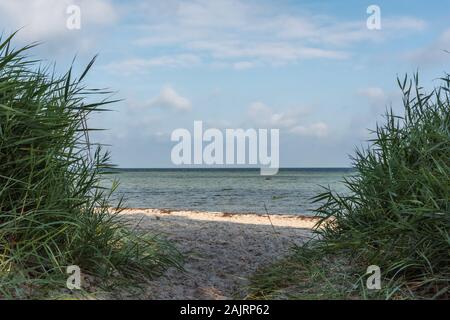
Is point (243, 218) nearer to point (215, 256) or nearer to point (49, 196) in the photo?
point (215, 256)

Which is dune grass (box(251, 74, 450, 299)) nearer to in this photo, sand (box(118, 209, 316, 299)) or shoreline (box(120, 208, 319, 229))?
sand (box(118, 209, 316, 299))

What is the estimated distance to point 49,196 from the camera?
12.5 ft

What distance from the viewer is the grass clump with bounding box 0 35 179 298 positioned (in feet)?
11.6

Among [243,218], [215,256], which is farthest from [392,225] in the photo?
[243,218]

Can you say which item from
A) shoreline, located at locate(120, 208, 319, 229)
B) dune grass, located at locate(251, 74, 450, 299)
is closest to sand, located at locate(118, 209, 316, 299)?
dune grass, located at locate(251, 74, 450, 299)

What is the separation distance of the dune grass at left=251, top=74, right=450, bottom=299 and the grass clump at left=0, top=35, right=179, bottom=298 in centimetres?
118

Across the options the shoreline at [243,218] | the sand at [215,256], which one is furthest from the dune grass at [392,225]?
the shoreline at [243,218]

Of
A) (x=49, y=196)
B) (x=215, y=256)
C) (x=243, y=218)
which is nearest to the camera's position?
(x=49, y=196)

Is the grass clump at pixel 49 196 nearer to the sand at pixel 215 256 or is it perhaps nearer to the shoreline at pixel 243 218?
the sand at pixel 215 256

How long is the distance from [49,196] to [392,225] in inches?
93.4

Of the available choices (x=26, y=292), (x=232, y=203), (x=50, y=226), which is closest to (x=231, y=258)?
(x=50, y=226)

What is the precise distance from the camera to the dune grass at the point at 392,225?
3453 mm

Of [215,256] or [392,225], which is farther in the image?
[215,256]
